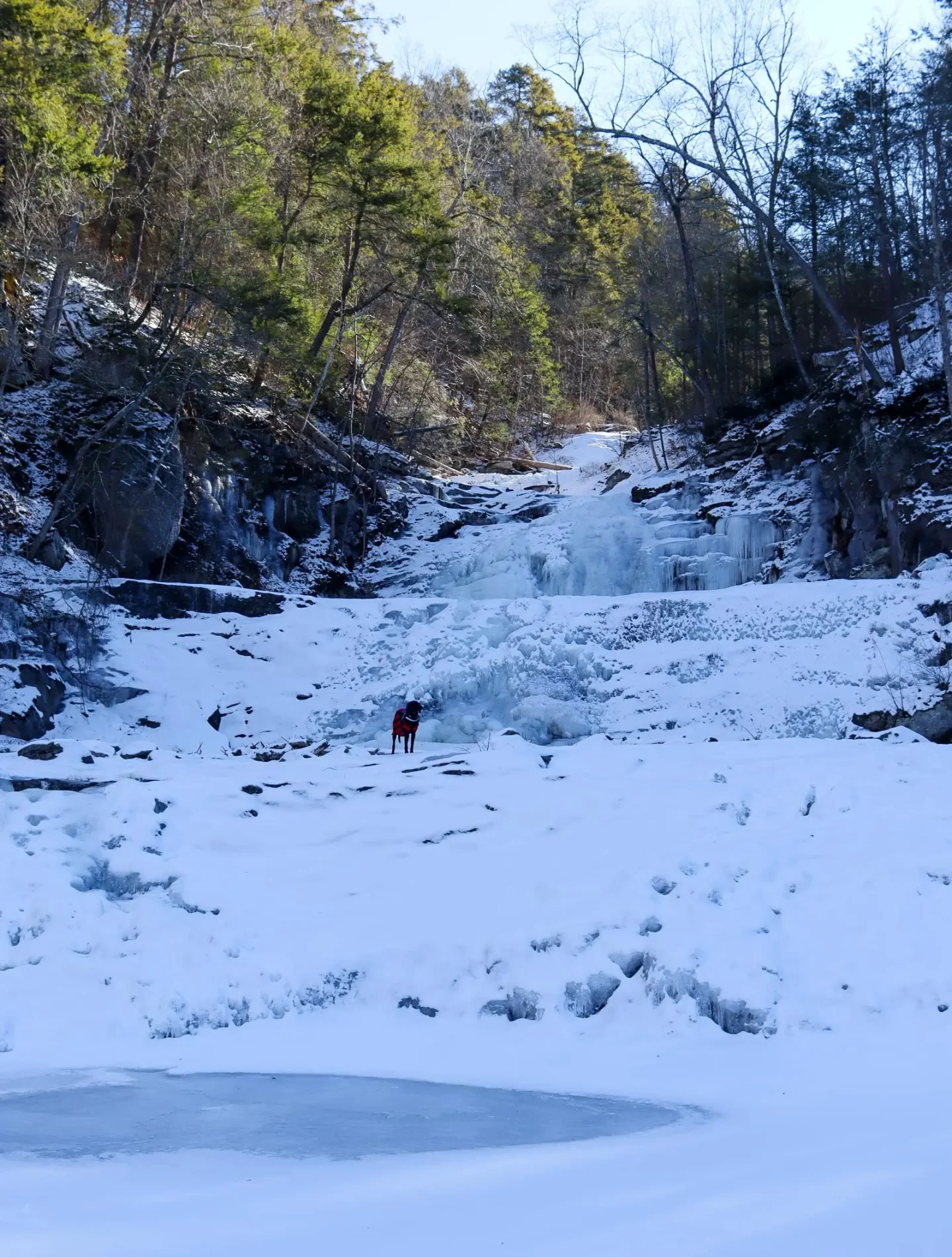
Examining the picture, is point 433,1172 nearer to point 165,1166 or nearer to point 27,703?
point 165,1166

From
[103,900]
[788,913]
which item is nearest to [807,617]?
[788,913]

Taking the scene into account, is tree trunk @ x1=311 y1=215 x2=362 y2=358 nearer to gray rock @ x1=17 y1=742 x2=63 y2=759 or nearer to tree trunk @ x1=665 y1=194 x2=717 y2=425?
tree trunk @ x1=665 y1=194 x2=717 y2=425

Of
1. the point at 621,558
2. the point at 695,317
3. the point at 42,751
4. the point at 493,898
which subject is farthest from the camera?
the point at 695,317

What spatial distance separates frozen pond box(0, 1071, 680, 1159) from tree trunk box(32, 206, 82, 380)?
15.4m

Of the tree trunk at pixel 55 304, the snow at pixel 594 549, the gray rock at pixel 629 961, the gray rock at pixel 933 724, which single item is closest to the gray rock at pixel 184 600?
the snow at pixel 594 549

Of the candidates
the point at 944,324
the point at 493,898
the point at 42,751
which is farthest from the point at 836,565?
the point at 42,751

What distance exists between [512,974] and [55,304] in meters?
16.0

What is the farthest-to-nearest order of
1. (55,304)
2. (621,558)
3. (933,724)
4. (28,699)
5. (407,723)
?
(621,558)
(55,304)
(28,699)
(407,723)
(933,724)

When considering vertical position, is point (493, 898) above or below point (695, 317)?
below

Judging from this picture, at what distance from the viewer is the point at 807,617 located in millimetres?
12633

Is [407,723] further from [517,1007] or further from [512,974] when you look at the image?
[517,1007]

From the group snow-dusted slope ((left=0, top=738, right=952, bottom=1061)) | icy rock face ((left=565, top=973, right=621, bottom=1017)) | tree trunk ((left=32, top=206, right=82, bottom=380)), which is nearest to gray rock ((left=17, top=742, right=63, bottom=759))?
snow-dusted slope ((left=0, top=738, right=952, bottom=1061))

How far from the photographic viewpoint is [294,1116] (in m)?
3.97

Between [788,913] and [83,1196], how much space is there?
4.18 m
